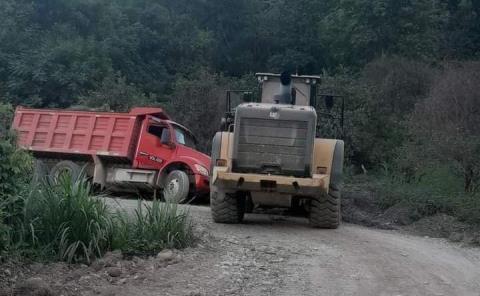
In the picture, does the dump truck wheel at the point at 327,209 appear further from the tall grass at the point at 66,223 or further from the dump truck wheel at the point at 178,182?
the dump truck wheel at the point at 178,182

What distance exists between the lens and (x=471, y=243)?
14.1 m

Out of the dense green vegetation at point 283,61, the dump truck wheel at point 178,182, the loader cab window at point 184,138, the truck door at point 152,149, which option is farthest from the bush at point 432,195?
the truck door at point 152,149

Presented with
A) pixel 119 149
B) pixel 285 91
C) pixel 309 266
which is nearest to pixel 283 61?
pixel 119 149

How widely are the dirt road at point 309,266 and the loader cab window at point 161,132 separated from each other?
6.29 m

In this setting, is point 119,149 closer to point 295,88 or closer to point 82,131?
point 82,131

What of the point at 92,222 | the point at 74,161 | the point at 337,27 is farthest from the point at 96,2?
the point at 92,222

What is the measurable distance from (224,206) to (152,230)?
3.60m

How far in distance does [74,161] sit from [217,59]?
958 inches

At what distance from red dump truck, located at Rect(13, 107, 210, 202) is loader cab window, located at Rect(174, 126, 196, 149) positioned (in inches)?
2.6

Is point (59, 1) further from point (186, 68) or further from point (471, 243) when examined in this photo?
point (471, 243)

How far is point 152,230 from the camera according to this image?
10242 millimetres

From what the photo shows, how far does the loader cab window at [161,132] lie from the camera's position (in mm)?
19859

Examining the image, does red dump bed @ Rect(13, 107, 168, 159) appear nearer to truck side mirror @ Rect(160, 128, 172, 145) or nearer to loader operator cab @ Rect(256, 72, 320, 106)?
truck side mirror @ Rect(160, 128, 172, 145)

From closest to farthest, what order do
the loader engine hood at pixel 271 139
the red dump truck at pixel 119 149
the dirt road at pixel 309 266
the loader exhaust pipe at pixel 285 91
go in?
the dirt road at pixel 309 266, the loader engine hood at pixel 271 139, the loader exhaust pipe at pixel 285 91, the red dump truck at pixel 119 149
